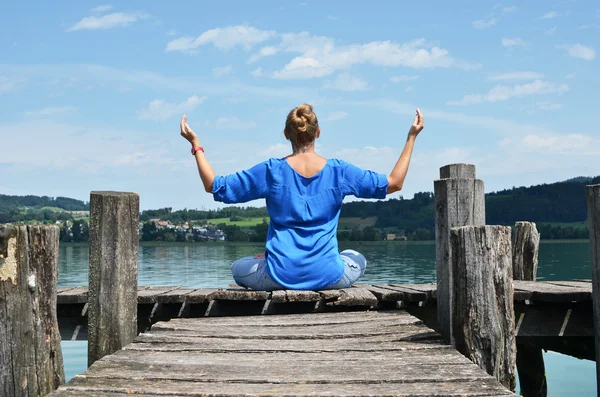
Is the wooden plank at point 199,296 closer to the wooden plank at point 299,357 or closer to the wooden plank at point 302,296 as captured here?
the wooden plank at point 302,296

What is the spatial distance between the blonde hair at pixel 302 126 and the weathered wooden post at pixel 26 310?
2587mm

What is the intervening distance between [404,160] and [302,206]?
1104 millimetres

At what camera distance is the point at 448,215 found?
220 inches

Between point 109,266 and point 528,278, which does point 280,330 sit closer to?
point 109,266

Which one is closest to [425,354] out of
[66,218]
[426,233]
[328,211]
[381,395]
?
[381,395]

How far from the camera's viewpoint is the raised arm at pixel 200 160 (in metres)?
6.47

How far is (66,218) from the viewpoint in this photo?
121875 millimetres

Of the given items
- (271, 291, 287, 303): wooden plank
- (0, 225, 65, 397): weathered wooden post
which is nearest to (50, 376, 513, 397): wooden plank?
(0, 225, 65, 397): weathered wooden post

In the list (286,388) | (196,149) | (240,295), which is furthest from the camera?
(196,149)

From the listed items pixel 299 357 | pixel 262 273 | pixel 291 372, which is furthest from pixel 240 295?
pixel 291 372

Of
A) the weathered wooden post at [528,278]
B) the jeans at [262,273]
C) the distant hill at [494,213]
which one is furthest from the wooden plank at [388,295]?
the distant hill at [494,213]

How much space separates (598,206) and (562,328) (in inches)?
73.9

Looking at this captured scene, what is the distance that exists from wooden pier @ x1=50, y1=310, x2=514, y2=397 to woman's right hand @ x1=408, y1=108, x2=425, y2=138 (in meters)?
1.80

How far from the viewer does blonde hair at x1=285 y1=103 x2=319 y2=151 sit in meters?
6.24
